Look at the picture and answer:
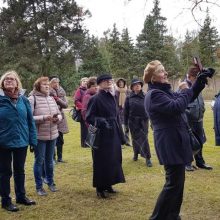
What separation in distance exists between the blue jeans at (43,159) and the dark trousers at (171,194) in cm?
242

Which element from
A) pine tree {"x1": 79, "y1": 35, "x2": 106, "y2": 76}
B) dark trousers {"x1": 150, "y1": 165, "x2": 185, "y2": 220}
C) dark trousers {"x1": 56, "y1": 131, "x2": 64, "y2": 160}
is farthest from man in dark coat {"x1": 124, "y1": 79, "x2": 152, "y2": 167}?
pine tree {"x1": 79, "y1": 35, "x2": 106, "y2": 76}

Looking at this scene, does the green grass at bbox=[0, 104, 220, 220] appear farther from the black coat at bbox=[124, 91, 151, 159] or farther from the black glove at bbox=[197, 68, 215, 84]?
the black glove at bbox=[197, 68, 215, 84]

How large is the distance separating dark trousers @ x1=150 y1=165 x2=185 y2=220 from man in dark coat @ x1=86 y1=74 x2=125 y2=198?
171 centimetres

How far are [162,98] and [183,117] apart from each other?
0.43 m

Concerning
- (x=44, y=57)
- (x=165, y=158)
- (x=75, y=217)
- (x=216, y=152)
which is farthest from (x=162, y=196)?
(x=44, y=57)

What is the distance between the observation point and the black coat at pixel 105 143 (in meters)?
6.92

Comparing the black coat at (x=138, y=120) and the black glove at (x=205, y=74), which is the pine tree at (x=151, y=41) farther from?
the black glove at (x=205, y=74)

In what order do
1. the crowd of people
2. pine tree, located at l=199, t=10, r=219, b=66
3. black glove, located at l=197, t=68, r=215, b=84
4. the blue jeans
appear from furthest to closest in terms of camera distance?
pine tree, located at l=199, t=10, r=219, b=66 < the blue jeans < the crowd of people < black glove, located at l=197, t=68, r=215, b=84

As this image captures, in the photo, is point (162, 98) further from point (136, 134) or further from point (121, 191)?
point (136, 134)

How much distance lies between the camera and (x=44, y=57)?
134 feet

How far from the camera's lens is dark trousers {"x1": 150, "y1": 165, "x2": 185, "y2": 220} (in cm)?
516

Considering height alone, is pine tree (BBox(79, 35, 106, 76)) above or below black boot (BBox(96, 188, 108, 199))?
above

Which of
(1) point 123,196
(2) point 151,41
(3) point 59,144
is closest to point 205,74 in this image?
(1) point 123,196

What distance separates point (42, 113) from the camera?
279 inches
